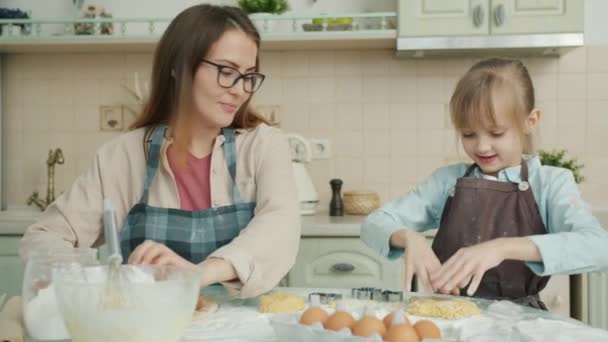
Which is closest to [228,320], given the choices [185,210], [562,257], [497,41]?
[185,210]

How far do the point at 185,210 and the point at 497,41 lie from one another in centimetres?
146

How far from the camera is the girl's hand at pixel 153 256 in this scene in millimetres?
1013

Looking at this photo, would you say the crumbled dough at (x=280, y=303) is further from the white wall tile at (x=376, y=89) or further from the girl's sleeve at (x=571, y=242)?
the white wall tile at (x=376, y=89)

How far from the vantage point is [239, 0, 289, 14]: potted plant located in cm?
265

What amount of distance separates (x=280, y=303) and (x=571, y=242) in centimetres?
53

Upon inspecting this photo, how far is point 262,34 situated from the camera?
2574 millimetres

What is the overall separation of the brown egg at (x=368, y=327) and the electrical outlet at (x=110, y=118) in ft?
7.42

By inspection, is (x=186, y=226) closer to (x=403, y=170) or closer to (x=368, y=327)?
(x=368, y=327)

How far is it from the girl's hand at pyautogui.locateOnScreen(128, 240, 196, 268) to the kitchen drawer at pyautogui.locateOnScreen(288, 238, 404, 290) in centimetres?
132

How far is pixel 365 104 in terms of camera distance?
282 centimetres

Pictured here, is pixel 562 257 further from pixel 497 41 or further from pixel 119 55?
pixel 119 55

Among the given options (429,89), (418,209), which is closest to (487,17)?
(429,89)

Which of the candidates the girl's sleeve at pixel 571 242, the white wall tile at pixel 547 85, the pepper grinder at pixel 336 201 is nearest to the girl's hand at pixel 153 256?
the girl's sleeve at pixel 571 242

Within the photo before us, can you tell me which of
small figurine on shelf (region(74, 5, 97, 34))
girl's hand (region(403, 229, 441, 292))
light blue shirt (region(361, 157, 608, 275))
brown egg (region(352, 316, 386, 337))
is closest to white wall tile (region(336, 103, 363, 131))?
small figurine on shelf (region(74, 5, 97, 34))
